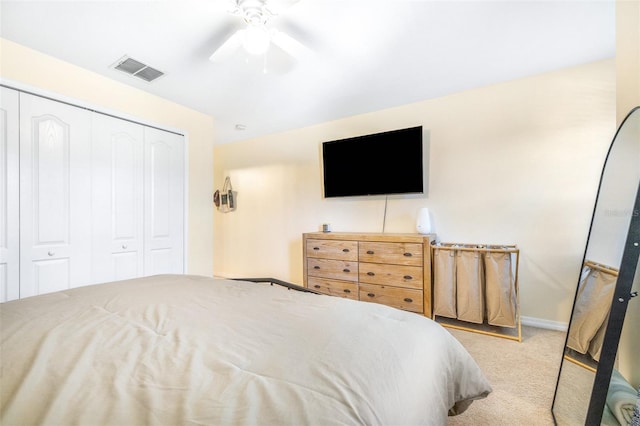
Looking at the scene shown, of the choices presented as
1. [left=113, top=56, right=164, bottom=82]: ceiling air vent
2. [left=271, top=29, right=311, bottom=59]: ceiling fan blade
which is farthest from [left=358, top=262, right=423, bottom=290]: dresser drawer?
[left=113, top=56, right=164, bottom=82]: ceiling air vent

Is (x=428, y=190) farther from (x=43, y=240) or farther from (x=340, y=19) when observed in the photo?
(x=43, y=240)

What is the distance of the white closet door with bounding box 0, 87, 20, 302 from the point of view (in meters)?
1.91

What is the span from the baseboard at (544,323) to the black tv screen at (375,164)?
5.30 ft

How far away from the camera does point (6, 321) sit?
39.1 inches

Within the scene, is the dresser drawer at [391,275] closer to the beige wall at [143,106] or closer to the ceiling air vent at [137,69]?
A: the beige wall at [143,106]

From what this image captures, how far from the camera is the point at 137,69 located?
2344 millimetres

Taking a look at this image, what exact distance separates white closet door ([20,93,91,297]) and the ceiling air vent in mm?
525

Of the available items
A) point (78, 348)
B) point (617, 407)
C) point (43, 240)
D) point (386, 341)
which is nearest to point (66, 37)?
point (43, 240)

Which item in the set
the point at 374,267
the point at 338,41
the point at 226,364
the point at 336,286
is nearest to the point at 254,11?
the point at 338,41

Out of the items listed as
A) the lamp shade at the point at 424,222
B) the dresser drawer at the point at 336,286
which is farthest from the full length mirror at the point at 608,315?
the dresser drawer at the point at 336,286

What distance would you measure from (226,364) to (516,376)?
2036mm

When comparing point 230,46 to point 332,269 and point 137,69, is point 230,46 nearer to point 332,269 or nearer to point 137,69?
point 137,69

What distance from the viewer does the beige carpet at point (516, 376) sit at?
1.42 meters

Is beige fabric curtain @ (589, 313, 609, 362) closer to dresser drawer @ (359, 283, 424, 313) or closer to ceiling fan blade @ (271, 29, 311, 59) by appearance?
dresser drawer @ (359, 283, 424, 313)
